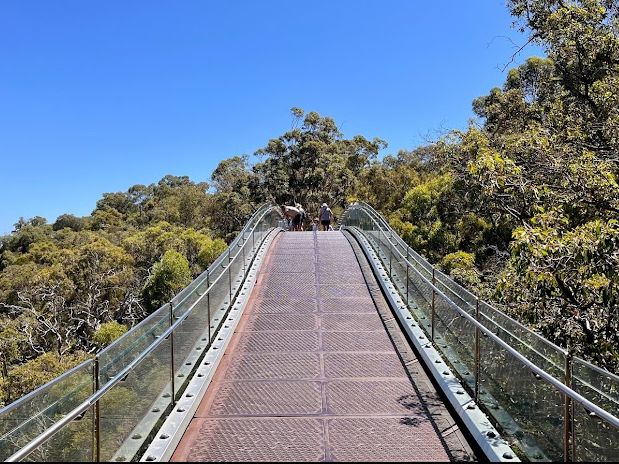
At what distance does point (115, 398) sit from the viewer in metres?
3.82

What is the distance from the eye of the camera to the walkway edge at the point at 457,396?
3.94 meters

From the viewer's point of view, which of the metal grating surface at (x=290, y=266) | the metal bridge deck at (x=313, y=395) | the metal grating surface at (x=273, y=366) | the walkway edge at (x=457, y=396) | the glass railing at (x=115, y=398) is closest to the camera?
the glass railing at (x=115, y=398)

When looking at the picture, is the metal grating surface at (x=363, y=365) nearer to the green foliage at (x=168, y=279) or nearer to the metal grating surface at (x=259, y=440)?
the metal grating surface at (x=259, y=440)

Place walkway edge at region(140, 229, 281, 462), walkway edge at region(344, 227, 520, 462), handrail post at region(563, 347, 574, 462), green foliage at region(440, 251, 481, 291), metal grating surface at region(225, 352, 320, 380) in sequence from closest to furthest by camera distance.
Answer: handrail post at region(563, 347, 574, 462) < walkway edge at region(344, 227, 520, 462) < walkway edge at region(140, 229, 281, 462) < metal grating surface at region(225, 352, 320, 380) < green foliage at region(440, 251, 481, 291)

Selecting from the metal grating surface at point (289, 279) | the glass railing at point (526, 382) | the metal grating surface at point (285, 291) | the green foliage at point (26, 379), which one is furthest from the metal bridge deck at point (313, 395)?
the green foliage at point (26, 379)

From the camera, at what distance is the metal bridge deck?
4.23 meters

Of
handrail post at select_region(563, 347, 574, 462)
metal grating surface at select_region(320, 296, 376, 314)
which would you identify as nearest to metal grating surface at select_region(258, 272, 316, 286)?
metal grating surface at select_region(320, 296, 376, 314)

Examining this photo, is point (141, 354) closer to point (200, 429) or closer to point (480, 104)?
point (200, 429)

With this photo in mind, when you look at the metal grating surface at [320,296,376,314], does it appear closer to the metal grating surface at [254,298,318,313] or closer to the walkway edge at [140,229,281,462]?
the metal grating surface at [254,298,318,313]

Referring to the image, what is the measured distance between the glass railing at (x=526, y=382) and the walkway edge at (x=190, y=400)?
2454 mm

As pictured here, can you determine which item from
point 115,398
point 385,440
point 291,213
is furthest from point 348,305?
point 291,213

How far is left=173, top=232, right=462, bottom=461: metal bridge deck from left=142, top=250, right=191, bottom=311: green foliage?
17.7 meters

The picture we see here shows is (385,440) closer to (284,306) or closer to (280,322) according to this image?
(280,322)

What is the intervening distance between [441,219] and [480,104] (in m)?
8.94
